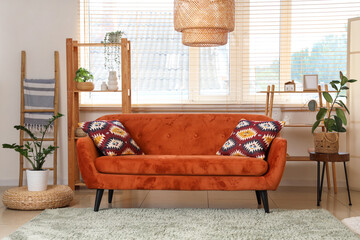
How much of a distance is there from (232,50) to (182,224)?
8.75 feet

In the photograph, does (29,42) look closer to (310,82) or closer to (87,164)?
(87,164)

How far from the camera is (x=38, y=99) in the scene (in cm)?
556

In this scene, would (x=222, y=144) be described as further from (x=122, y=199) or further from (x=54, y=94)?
(x=54, y=94)

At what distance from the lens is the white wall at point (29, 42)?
5.60 metres

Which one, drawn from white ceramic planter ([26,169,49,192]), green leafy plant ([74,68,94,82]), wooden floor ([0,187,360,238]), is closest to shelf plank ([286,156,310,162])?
wooden floor ([0,187,360,238])

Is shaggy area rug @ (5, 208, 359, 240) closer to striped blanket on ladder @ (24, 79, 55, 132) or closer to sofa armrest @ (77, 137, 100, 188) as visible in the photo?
sofa armrest @ (77, 137, 100, 188)

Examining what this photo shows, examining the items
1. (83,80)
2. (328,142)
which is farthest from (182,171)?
(83,80)

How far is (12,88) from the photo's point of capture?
221 inches

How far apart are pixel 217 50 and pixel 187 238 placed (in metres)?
2.97

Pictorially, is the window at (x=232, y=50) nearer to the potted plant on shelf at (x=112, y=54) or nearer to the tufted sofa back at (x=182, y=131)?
the potted plant on shelf at (x=112, y=54)

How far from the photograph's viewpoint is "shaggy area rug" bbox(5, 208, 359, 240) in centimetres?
321

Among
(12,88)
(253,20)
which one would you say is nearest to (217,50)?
(253,20)

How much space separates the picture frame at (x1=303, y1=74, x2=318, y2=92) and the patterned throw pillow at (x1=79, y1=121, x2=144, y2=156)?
2053 millimetres

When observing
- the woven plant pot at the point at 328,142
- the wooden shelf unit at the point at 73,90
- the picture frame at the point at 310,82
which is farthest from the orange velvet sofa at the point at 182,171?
the picture frame at the point at 310,82
